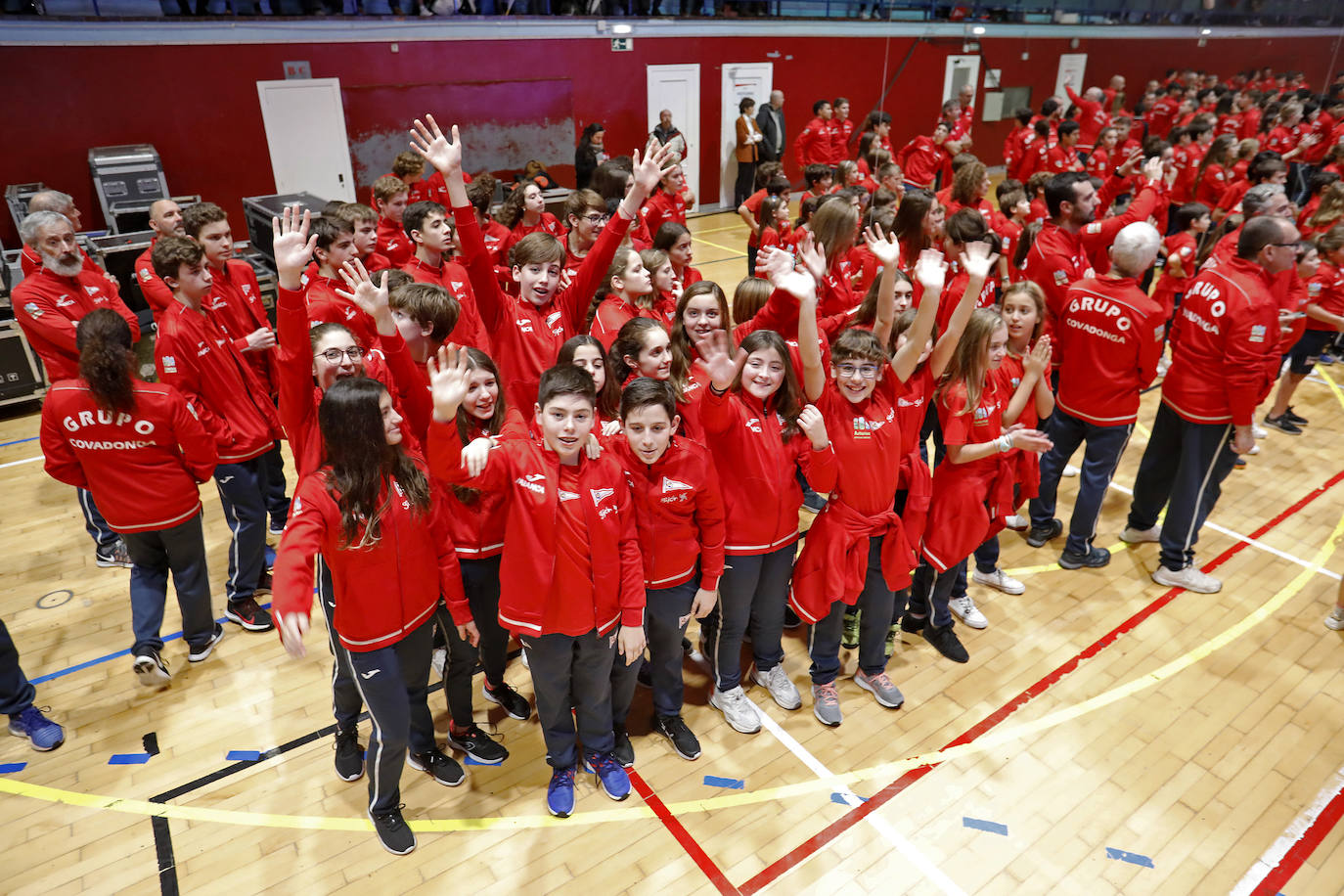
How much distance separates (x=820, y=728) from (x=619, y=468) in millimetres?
1679

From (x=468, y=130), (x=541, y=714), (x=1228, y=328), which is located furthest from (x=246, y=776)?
(x=468, y=130)

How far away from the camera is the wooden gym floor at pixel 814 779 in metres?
3.03

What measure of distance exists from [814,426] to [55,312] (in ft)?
14.7

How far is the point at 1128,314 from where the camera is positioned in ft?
13.8

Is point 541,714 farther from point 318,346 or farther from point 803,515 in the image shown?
point 803,515

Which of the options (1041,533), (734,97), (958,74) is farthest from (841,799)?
(958,74)

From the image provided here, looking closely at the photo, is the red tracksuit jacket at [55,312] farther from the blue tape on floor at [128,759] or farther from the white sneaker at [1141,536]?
the white sneaker at [1141,536]

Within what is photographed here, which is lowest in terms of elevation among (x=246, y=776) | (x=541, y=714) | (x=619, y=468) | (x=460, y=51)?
(x=246, y=776)

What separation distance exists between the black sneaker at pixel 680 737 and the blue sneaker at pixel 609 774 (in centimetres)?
28

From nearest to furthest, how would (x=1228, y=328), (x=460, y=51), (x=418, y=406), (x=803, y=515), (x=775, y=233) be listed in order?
(x=418, y=406), (x=1228, y=328), (x=803, y=515), (x=775, y=233), (x=460, y=51)

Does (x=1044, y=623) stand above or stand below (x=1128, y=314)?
below

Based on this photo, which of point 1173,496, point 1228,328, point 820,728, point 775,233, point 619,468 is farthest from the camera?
point 775,233

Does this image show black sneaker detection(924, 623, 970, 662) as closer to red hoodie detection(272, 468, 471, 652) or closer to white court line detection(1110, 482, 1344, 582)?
white court line detection(1110, 482, 1344, 582)

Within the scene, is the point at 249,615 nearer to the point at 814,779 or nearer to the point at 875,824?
the point at 814,779
